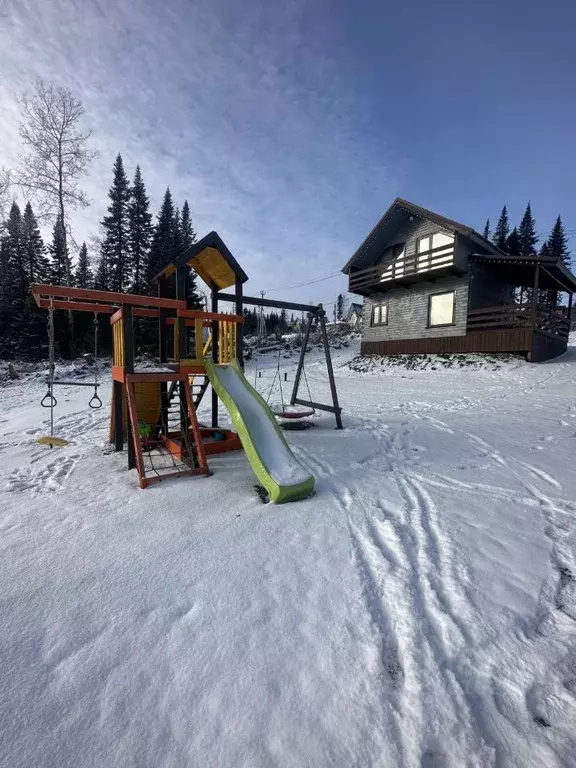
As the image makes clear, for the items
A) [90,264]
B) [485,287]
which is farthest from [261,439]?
[90,264]

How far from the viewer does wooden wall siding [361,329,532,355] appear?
14055 mm

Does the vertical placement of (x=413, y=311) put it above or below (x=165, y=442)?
above

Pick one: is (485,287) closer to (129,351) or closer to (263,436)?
(263,436)

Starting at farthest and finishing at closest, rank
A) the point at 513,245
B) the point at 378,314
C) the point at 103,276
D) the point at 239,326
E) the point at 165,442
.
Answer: the point at 513,245 < the point at 103,276 < the point at 378,314 < the point at 239,326 < the point at 165,442

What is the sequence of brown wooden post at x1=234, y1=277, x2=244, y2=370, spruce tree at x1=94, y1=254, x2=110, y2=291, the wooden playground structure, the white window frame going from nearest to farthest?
1. the wooden playground structure
2. brown wooden post at x1=234, y1=277, x2=244, y2=370
3. the white window frame
4. spruce tree at x1=94, y1=254, x2=110, y2=291

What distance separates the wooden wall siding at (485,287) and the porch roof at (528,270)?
33cm

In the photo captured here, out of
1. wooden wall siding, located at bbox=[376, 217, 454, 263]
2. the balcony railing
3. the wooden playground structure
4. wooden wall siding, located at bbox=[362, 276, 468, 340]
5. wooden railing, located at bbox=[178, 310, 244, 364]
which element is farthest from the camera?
wooden wall siding, located at bbox=[376, 217, 454, 263]

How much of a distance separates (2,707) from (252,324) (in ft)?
147

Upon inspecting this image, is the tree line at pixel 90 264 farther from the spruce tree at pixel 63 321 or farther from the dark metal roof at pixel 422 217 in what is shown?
the dark metal roof at pixel 422 217

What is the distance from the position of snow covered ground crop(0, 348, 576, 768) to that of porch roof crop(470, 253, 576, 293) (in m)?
13.8

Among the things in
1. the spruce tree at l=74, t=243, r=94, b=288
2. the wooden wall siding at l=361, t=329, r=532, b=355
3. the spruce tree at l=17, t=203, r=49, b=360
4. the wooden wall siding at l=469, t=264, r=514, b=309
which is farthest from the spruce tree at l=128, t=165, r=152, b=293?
the wooden wall siding at l=469, t=264, r=514, b=309

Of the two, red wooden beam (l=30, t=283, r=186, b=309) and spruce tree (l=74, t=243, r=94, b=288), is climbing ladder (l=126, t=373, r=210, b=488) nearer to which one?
red wooden beam (l=30, t=283, r=186, b=309)

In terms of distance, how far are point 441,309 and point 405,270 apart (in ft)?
9.18

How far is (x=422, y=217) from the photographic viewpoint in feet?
56.0
